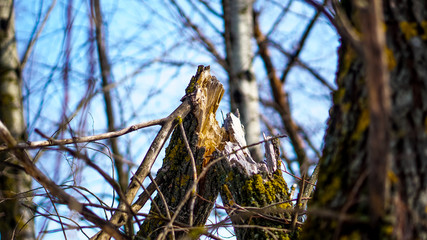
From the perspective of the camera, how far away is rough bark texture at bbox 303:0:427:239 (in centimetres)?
77

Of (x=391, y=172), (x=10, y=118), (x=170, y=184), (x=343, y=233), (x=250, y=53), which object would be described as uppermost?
(x=250, y=53)

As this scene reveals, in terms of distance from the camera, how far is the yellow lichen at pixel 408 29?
2.77 feet

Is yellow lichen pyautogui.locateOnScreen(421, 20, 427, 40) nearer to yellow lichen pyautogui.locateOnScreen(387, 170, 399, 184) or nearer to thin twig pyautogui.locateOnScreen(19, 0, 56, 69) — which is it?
yellow lichen pyautogui.locateOnScreen(387, 170, 399, 184)

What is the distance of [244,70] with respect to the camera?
14.3 ft

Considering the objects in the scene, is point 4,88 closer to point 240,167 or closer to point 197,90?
point 197,90

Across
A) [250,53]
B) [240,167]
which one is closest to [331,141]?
[240,167]

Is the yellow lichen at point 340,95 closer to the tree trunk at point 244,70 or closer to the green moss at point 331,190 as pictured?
the green moss at point 331,190

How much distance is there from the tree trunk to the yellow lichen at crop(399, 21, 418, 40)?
3.31 metres

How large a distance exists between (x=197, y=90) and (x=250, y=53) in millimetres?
2569

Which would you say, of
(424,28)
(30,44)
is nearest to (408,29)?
(424,28)

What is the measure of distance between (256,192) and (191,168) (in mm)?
395

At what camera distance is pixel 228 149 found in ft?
6.26

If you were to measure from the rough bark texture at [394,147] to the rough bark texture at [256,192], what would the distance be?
70cm

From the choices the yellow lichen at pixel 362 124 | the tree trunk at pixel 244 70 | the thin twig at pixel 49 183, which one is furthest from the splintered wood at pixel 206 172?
the tree trunk at pixel 244 70
